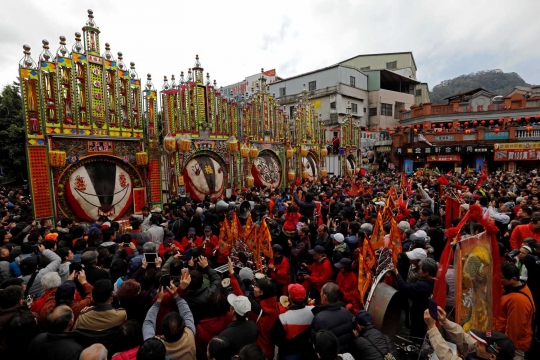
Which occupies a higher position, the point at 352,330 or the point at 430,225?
the point at 430,225

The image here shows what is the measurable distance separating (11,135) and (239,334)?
23.0 m

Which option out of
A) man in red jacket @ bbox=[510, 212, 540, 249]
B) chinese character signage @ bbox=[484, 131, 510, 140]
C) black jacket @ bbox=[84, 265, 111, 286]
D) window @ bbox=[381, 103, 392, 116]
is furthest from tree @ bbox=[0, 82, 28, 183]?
chinese character signage @ bbox=[484, 131, 510, 140]

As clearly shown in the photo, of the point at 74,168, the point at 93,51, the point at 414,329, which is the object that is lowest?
the point at 414,329

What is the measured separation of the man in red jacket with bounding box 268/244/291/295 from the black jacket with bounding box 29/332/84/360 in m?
3.04

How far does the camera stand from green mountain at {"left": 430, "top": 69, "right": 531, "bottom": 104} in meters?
74.9

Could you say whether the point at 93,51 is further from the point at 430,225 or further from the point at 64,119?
the point at 430,225

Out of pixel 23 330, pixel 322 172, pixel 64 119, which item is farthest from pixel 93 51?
pixel 322 172

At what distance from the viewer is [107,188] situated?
10203 millimetres

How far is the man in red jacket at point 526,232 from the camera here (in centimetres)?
514

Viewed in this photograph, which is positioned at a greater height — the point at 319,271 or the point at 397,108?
the point at 397,108

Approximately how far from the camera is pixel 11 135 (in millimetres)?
18828

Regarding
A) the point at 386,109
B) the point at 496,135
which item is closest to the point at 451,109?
the point at 496,135

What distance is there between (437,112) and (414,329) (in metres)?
32.1

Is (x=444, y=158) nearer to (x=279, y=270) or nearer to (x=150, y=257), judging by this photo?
(x=279, y=270)
